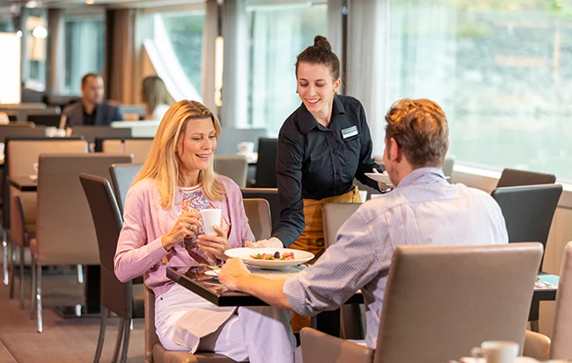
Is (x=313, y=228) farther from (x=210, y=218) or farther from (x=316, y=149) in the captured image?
(x=210, y=218)

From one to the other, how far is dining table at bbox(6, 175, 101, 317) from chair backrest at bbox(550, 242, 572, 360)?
3.33 m

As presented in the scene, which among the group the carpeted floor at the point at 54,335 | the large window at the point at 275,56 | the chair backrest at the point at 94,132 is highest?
the large window at the point at 275,56

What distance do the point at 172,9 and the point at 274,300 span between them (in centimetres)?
1218

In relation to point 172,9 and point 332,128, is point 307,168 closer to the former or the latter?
point 332,128

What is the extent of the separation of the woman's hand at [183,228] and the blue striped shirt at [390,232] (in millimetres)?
716

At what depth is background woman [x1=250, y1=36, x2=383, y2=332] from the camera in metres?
3.33

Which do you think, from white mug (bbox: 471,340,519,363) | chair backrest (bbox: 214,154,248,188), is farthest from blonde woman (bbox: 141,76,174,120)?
white mug (bbox: 471,340,519,363)

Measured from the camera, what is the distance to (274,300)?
91.2 inches

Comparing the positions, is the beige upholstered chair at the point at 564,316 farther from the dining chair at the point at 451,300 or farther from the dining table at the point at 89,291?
the dining table at the point at 89,291

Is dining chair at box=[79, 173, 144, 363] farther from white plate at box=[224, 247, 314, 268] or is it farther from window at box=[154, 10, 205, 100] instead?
window at box=[154, 10, 205, 100]

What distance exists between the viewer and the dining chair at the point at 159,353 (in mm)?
2736

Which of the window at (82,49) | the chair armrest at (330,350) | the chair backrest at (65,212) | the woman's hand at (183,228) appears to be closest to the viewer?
the chair armrest at (330,350)

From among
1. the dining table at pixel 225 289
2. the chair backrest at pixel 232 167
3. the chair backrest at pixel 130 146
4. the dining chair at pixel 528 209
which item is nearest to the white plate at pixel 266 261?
the dining table at pixel 225 289

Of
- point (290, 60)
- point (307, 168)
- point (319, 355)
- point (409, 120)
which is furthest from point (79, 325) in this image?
point (290, 60)
